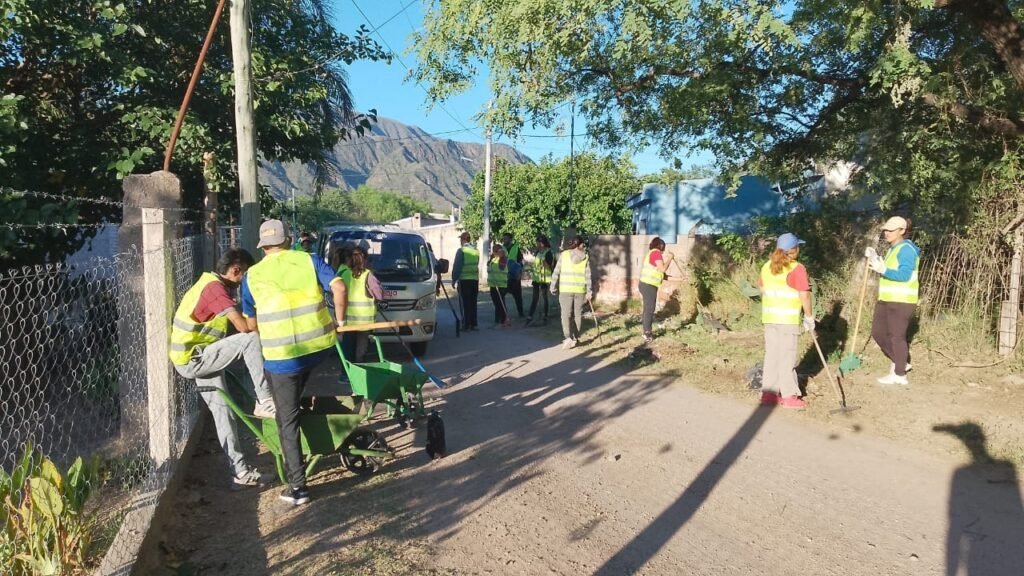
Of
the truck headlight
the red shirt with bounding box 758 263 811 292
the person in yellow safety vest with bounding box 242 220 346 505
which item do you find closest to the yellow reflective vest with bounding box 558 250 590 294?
the truck headlight

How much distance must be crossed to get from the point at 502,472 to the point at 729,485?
66.2 inches

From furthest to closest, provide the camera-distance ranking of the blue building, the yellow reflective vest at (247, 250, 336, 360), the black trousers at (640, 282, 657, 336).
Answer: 1. the blue building
2. the black trousers at (640, 282, 657, 336)
3. the yellow reflective vest at (247, 250, 336, 360)

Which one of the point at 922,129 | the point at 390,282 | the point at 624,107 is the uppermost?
the point at 624,107

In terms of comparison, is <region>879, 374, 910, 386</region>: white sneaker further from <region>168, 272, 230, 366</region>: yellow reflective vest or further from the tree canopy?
<region>168, 272, 230, 366</region>: yellow reflective vest

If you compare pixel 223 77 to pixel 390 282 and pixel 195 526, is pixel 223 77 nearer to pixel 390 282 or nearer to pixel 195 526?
pixel 390 282

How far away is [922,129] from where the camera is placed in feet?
25.1

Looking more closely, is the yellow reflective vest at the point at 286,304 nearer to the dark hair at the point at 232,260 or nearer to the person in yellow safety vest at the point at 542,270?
the dark hair at the point at 232,260

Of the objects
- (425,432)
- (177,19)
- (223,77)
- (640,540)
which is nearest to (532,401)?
(425,432)

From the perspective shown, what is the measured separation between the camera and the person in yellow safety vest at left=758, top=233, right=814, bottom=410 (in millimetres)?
7012

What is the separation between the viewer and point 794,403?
7094 mm

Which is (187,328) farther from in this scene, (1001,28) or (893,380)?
(1001,28)

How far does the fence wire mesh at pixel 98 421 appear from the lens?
3.19 m

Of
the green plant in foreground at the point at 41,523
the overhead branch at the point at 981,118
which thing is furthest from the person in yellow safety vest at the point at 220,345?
the overhead branch at the point at 981,118

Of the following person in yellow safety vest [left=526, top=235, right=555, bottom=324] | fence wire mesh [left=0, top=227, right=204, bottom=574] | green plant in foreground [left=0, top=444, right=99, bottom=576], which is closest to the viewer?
green plant in foreground [left=0, top=444, right=99, bottom=576]
